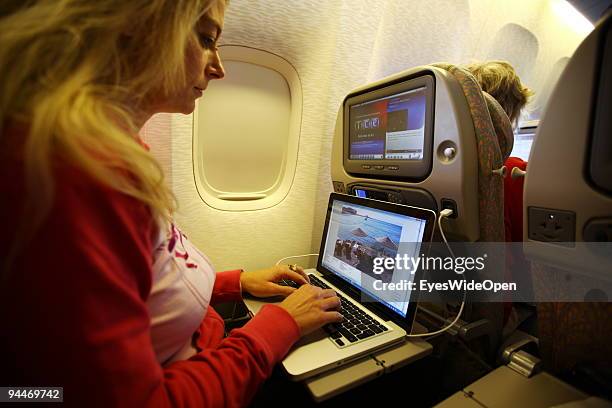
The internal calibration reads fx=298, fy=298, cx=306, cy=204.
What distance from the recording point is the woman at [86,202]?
1.11 ft

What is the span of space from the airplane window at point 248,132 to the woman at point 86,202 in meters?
1.07

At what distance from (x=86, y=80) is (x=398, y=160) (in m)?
0.88

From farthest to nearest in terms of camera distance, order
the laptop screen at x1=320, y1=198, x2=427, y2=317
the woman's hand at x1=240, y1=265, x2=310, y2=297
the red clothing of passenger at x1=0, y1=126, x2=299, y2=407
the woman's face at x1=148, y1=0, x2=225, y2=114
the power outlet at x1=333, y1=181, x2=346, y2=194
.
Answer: the power outlet at x1=333, y1=181, x2=346, y2=194
the woman's hand at x1=240, y1=265, x2=310, y2=297
the laptop screen at x1=320, y1=198, x2=427, y2=317
the woman's face at x1=148, y1=0, x2=225, y2=114
the red clothing of passenger at x1=0, y1=126, x2=299, y2=407

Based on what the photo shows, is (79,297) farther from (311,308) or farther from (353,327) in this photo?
(353,327)

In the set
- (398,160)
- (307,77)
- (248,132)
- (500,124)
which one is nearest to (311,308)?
(398,160)

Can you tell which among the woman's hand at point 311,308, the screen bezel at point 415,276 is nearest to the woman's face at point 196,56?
the woman's hand at point 311,308

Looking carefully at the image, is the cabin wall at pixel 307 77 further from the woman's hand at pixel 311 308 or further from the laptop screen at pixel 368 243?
the woman's hand at pixel 311 308

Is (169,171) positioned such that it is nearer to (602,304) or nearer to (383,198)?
(383,198)

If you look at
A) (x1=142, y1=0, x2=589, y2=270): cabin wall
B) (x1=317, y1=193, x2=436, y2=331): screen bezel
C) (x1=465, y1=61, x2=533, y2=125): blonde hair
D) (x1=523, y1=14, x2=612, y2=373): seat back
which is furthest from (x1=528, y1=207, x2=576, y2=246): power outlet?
(x1=142, y1=0, x2=589, y2=270): cabin wall

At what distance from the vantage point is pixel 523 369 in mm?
709

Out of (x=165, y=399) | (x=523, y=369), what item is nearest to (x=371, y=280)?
(x=523, y=369)

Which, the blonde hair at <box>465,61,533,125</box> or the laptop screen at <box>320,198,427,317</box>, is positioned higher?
the blonde hair at <box>465,61,533,125</box>

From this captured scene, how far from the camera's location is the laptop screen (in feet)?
2.89

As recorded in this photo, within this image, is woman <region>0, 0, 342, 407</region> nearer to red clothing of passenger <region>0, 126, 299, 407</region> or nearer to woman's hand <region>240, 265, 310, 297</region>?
red clothing of passenger <region>0, 126, 299, 407</region>
